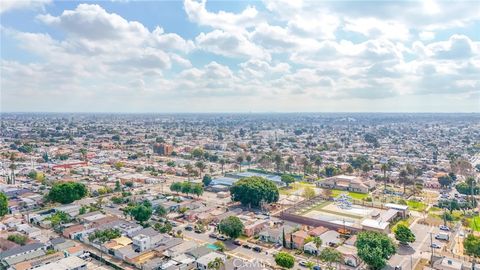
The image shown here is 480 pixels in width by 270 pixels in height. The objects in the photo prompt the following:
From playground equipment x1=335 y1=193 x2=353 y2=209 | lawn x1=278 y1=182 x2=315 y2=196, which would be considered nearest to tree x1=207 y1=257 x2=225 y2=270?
playground equipment x1=335 y1=193 x2=353 y2=209

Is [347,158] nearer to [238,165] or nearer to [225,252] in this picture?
[238,165]

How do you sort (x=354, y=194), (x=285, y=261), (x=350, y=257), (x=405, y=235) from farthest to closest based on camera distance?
(x=354, y=194) → (x=405, y=235) → (x=350, y=257) → (x=285, y=261)

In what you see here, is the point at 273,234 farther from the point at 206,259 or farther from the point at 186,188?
the point at 186,188

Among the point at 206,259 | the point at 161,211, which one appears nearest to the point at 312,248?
the point at 206,259

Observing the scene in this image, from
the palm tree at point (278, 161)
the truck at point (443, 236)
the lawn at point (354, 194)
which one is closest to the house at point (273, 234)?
the truck at point (443, 236)

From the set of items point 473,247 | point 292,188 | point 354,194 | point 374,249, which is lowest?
point 354,194

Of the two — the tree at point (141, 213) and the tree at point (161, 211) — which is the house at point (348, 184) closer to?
the tree at point (161, 211)

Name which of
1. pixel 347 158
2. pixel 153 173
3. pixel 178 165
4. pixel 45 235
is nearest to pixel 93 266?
pixel 45 235
